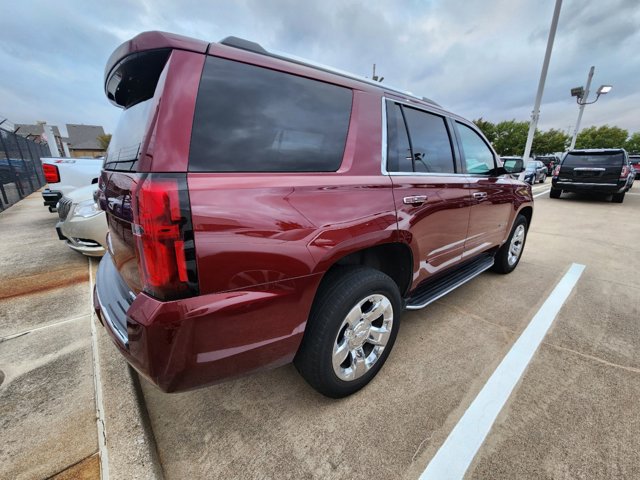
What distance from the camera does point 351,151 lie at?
172 cm

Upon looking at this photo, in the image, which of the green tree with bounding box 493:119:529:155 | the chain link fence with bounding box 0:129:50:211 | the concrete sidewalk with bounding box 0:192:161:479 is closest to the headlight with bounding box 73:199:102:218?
the concrete sidewalk with bounding box 0:192:161:479

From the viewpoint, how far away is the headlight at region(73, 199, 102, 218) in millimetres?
3502

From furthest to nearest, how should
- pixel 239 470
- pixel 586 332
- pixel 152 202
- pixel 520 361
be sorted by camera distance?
1. pixel 586 332
2. pixel 520 361
3. pixel 239 470
4. pixel 152 202

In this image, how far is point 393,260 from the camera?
223 centimetres

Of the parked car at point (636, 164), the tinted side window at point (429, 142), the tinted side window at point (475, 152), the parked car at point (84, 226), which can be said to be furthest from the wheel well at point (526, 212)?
the parked car at point (636, 164)

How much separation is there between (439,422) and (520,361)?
0.98 m

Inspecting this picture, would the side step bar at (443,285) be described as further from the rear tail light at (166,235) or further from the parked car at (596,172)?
the parked car at (596,172)

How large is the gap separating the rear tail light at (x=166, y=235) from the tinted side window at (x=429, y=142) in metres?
1.66

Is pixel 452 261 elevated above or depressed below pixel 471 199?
below

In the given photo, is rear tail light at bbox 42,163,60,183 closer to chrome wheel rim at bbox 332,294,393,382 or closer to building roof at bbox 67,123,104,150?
chrome wheel rim at bbox 332,294,393,382

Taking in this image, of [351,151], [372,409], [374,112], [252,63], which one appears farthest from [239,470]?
[374,112]

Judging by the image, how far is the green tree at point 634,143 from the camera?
48219 mm

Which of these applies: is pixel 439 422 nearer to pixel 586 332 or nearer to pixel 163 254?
pixel 163 254

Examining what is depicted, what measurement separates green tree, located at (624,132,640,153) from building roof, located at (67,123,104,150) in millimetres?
93357
